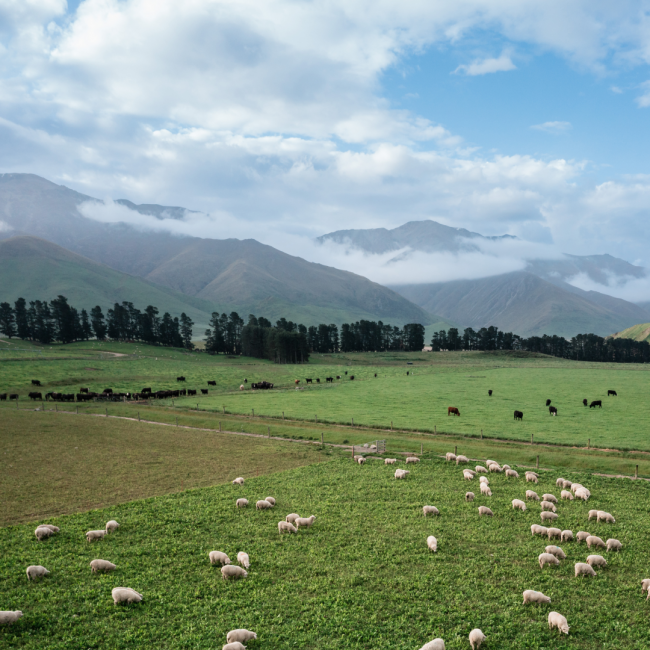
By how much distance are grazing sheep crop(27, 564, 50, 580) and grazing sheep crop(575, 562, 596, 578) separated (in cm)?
1949

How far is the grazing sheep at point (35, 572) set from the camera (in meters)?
16.0

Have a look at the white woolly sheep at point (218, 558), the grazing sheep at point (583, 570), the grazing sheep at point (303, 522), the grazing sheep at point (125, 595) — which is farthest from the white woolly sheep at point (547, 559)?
the grazing sheep at point (125, 595)

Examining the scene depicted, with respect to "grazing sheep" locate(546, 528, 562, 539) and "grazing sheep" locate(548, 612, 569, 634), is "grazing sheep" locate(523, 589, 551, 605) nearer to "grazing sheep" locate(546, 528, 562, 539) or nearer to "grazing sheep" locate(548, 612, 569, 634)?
"grazing sheep" locate(548, 612, 569, 634)

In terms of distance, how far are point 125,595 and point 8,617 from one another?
125 inches

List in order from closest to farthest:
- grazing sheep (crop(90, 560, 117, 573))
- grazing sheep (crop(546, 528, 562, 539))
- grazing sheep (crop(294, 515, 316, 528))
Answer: grazing sheep (crop(90, 560, 117, 573)) < grazing sheep (crop(546, 528, 562, 539)) < grazing sheep (crop(294, 515, 316, 528))

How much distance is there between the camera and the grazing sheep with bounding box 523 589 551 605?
48.4 feet

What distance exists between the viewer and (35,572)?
16109 millimetres

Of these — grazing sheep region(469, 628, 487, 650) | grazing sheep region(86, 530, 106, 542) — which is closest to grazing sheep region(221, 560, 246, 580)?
grazing sheep region(86, 530, 106, 542)

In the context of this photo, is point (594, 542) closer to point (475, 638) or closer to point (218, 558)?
point (475, 638)

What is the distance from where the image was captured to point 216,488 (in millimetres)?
27594

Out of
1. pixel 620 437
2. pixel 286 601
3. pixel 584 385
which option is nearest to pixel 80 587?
pixel 286 601

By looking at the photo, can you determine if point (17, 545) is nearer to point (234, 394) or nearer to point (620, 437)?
point (620, 437)

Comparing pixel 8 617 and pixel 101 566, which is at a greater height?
pixel 8 617

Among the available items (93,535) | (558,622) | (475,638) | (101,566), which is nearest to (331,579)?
(475,638)
